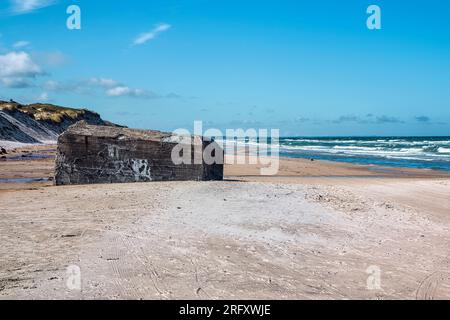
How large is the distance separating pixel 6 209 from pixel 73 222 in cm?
200

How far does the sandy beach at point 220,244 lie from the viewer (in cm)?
460

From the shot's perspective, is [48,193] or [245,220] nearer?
[245,220]

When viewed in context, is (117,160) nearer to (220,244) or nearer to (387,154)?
(220,244)

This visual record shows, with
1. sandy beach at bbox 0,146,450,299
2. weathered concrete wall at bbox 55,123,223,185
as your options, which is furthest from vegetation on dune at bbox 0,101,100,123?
sandy beach at bbox 0,146,450,299

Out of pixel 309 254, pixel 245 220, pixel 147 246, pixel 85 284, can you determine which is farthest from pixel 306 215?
pixel 85 284

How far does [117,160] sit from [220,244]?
7.13 meters

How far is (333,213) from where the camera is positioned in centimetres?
870

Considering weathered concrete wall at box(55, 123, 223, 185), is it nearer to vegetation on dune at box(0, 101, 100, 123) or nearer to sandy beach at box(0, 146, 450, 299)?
sandy beach at box(0, 146, 450, 299)

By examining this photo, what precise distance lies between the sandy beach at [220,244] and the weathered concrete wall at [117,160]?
1586mm

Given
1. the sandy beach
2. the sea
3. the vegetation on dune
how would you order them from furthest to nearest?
1. the vegetation on dune
2. the sea
3. the sandy beach

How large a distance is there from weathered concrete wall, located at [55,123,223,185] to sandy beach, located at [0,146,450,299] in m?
1.59

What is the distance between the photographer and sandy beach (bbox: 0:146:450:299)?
15.1ft

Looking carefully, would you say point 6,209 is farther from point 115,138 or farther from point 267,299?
point 267,299
